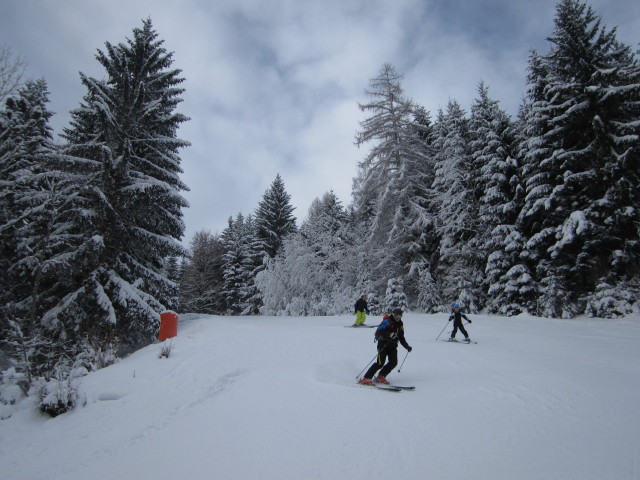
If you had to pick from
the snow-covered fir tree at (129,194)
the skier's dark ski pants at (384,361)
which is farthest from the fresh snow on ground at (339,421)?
the snow-covered fir tree at (129,194)

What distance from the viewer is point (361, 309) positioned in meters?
15.2

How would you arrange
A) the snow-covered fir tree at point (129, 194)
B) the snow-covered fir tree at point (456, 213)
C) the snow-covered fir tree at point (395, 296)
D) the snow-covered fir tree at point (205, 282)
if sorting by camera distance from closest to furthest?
the snow-covered fir tree at point (129, 194) → the snow-covered fir tree at point (456, 213) → the snow-covered fir tree at point (395, 296) → the snow-covered fir tree at point (205, 282)

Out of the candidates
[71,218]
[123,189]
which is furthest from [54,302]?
[123,189]

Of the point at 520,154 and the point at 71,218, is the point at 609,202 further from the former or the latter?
the point at 71,218

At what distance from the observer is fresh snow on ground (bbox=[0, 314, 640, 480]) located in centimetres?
396

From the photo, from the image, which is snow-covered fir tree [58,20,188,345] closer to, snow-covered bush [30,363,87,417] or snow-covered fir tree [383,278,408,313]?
snow-covered bush [30,363,87,417]

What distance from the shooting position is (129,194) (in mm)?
13625

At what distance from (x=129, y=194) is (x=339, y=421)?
12.3 m

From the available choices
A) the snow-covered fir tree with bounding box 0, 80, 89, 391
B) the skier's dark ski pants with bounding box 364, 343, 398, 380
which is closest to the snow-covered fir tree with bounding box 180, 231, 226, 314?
the snow-covered fir tree with bounding box 0, 80, 89, 391

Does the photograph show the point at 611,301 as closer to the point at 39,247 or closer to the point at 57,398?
the point at 57,398

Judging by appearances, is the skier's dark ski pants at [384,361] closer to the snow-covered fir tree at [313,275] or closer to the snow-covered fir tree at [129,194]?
the snow-covered fir tree at [129,194]

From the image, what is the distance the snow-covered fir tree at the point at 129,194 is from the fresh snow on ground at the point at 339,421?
13.9ft

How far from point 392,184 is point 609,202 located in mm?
10581

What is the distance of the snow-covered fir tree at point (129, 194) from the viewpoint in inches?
490
